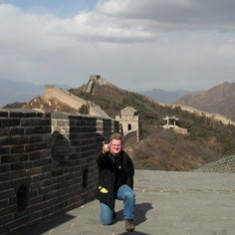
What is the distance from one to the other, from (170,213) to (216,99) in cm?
16645

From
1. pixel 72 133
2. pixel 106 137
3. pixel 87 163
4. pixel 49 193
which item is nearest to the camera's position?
pixel 49 193

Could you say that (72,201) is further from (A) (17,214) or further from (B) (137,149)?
(B) (137,149)

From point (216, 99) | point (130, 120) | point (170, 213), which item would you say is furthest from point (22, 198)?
point (216, 99)

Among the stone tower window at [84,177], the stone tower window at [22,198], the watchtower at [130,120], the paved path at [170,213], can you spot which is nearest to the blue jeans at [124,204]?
the paved path at [170,213]

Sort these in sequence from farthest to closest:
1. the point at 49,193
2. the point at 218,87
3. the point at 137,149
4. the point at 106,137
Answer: the point at 218,87
the point at 137,149
the point at 106,137
the point at 49,193

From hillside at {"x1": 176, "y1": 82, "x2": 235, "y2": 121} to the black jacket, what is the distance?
14845 centimetres

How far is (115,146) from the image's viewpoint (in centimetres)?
728

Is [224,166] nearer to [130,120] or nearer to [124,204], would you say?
[124,204]

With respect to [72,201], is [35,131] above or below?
above

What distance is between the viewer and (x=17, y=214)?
21.9 feet

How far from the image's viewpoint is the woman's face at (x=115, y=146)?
7262 mm

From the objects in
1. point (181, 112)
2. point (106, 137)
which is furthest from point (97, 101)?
point (106, 137)

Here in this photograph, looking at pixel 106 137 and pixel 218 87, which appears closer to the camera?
pixel 106 137

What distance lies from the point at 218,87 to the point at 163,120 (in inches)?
4076
